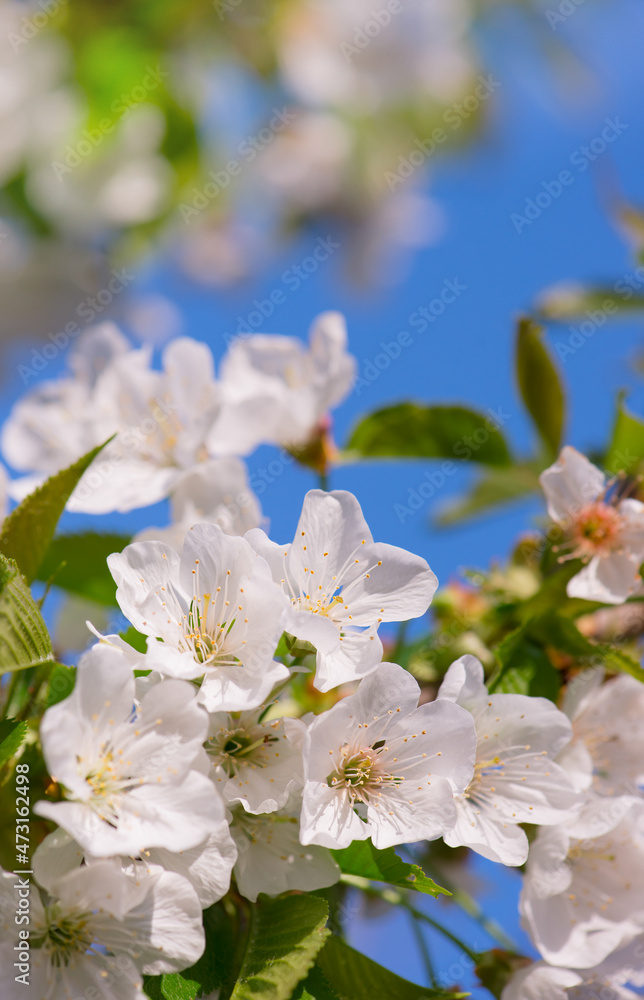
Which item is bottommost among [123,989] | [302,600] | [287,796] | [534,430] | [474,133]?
[123,989]

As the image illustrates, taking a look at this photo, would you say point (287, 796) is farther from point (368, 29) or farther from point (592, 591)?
point (368, 29)

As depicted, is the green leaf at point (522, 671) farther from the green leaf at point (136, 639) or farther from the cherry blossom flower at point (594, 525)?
the green leaf at point (136, 639)

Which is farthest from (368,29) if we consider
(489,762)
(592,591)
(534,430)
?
(489,762)

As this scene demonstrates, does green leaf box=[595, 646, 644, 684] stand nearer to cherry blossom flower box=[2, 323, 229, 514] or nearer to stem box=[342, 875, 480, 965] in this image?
stem box=[342, 875, 480, 965]

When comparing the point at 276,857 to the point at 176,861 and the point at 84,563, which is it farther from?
the point at 84,563

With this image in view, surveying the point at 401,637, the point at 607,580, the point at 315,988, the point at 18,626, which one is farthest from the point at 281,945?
the point at 607,580
